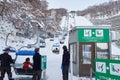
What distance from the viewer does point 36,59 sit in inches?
538

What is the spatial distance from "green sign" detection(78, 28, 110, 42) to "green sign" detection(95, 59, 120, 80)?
730 centimetres

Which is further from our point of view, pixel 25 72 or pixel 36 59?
pixel 25 72

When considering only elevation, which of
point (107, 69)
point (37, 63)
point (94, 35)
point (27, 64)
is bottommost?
point (27, 64)

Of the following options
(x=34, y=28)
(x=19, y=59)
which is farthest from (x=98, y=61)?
(x=34, y=28)

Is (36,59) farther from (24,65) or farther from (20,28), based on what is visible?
(20,28)

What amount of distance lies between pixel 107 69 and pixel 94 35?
26.4ft

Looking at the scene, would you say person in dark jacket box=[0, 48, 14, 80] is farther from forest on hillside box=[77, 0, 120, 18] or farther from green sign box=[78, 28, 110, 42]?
forest on hillside box=[77, 0, 120, 18]

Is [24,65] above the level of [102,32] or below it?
below

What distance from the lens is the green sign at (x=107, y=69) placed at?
912 cm

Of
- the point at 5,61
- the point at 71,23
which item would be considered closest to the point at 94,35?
the point at 5,61

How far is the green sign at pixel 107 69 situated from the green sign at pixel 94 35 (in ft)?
23.9

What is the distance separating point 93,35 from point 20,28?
2598 centimetres

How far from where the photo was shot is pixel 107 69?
9664 mm

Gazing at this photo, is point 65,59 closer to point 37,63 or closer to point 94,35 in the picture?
point 37,63
